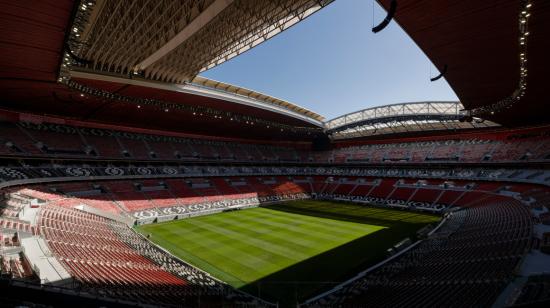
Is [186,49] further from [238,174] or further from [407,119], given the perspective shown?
[407,119]

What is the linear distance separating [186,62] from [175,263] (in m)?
15.1

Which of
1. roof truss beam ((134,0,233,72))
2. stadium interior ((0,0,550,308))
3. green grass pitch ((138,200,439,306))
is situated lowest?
green grass pitch ((138,200,439,306))

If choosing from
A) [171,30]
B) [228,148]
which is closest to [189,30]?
[171,30]

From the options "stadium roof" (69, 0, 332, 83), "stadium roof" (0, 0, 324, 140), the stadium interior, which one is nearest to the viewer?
the stadium interior

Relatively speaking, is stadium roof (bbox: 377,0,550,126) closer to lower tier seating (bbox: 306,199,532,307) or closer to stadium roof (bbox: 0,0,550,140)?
stadium roof (bbox: 0,0,550,140)

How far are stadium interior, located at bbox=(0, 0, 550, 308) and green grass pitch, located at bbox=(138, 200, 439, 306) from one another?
196mm

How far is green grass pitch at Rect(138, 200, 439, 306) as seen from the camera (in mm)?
16531

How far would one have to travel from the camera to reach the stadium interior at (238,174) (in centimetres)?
1205

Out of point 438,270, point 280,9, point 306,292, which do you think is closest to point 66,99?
point 280,9

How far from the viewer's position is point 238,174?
149 feet

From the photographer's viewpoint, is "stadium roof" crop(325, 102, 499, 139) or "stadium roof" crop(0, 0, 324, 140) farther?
"stadium roof" crop(325, 102, 499, 139)

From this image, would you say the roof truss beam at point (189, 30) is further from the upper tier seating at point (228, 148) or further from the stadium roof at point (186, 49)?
the upper tier seating at point (228, 148)

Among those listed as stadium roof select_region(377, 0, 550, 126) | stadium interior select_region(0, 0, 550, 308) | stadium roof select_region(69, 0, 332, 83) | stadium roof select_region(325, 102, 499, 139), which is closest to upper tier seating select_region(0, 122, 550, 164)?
stadium interior select_region(0, 0, 550, 308)

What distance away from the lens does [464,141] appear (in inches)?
1660
